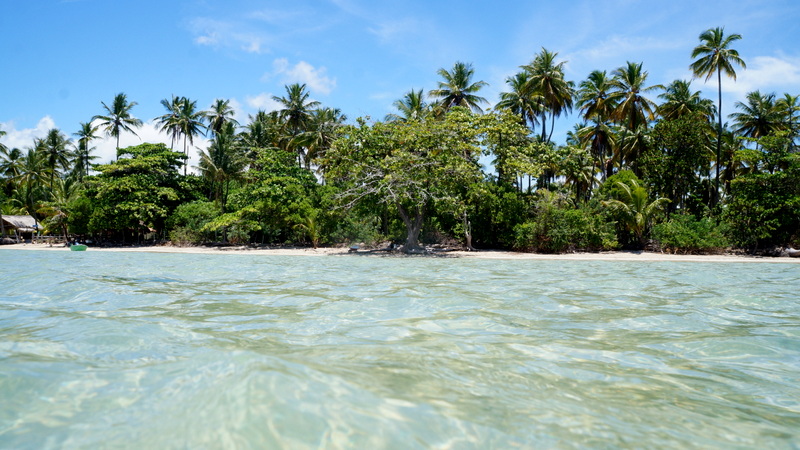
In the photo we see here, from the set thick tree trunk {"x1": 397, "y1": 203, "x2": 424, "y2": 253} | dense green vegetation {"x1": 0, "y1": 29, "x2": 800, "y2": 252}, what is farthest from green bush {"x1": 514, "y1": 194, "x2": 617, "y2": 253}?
thick tree trunk {"x1": 397, "y1": 203, "x2": 424, "y2": 253}

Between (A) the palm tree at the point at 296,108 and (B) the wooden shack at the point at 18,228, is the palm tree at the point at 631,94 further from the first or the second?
(B) the wooden shack at the point at 18,228

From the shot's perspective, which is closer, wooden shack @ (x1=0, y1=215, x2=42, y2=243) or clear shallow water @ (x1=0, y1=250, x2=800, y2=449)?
clear shallow water @ (x1=0, y1=250, x2=800, y2=449)

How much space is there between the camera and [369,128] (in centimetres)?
2288

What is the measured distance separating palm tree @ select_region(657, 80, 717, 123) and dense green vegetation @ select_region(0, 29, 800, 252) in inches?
5.1

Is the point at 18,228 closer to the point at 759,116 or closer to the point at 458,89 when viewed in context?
the point at 458,89

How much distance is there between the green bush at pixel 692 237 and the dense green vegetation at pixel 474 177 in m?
0.09

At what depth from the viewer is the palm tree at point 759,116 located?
35.1 metres

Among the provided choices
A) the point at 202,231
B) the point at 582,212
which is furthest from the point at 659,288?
the point at 202,231

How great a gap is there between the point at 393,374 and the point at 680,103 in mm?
38426

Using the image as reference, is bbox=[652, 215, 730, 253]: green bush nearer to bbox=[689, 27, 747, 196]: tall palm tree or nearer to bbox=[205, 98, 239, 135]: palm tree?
bbox=[689, 27, 747, 196]: tall palm tree

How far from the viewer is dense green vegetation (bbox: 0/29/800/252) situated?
2238cm

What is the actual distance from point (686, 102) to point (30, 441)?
133 ft

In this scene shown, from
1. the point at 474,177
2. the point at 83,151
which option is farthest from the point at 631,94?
the point at 83,151

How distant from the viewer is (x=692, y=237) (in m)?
22.6
